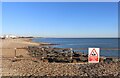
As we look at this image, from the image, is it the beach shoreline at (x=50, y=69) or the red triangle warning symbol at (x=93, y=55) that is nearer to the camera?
the beach shoreline at (x=50, y=69)

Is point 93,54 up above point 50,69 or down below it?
above

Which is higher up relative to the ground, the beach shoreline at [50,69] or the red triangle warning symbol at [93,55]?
the red triangle warning symbol at [93,55]

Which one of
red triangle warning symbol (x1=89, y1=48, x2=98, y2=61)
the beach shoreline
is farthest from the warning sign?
the beach shoreline

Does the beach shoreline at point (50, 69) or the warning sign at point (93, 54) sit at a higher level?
the warning sign at point (93, 54)

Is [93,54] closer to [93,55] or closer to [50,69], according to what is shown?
[93,55]

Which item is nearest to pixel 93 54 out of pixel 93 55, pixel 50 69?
pixel 93 55

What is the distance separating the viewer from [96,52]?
1581cm

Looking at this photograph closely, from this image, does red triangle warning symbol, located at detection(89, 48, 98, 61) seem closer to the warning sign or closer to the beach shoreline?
the warning sign

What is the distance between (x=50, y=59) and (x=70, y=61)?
231 cm

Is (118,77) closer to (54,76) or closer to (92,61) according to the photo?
(54,76)

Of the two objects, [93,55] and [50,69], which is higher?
[93,55]

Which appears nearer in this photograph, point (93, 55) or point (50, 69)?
point (50, 69)

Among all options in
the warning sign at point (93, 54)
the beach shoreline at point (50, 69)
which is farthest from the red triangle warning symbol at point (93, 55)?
the beach shoreline at point (50, 69)

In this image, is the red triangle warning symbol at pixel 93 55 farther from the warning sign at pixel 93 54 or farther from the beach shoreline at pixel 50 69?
the beach shoreline at pixel 50 69
